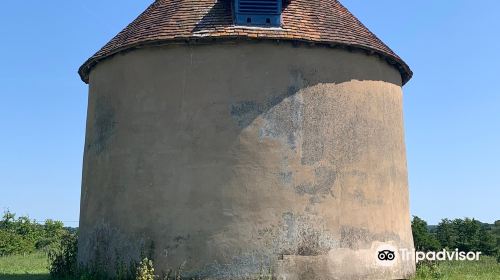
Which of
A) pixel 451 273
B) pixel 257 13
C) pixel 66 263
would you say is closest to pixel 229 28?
pixel 257 13

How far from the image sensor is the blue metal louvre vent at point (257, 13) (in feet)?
36.0

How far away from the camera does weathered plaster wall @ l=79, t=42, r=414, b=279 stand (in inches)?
394

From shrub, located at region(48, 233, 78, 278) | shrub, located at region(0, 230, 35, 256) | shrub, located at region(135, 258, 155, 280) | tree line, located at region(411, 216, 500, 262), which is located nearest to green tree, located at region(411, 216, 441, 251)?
tree line, located at region(411, 216, 500, 262)

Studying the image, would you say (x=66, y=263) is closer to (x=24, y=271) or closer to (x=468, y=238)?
(x=24, y=271)

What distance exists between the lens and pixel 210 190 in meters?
10.1

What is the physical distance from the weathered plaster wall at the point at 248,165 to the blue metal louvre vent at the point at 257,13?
0.67m

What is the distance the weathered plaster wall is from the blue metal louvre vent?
666 millimetres

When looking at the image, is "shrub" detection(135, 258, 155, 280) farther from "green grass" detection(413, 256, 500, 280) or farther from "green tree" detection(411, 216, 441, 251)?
"green tree" detection(411, 216, 441, 251)

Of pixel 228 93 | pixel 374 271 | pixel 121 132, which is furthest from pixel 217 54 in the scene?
pixel 374 271

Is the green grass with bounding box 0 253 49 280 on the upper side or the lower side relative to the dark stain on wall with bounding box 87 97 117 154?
lower

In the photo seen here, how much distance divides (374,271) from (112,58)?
7.58m

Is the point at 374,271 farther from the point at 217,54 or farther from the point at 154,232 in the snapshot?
the point at 217,54

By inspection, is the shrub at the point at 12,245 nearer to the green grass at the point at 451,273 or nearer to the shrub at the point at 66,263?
the shrub at the point at 66,263

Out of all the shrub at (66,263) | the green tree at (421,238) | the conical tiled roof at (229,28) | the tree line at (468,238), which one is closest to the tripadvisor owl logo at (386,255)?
the conical tiled roof at (229,28)
